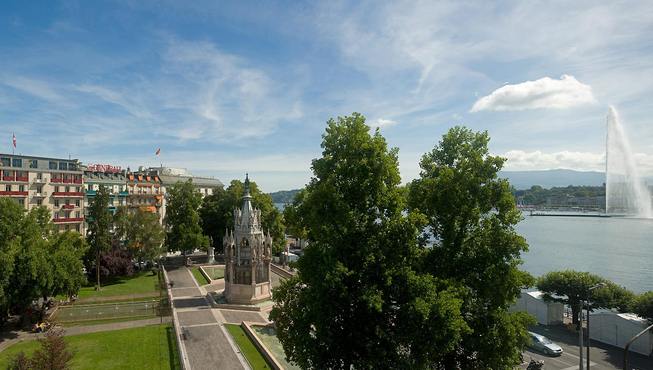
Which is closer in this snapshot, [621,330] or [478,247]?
[478,247]

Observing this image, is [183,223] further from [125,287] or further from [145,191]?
[145,191]

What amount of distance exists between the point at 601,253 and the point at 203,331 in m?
90.7

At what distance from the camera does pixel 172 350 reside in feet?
97.7

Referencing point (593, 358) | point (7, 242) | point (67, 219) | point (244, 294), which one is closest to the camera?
point (593, 358)

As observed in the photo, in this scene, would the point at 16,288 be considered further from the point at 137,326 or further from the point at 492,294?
the point at 492,294

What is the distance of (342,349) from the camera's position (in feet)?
61.0

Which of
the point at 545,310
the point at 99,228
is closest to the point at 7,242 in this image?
the point at 99,228

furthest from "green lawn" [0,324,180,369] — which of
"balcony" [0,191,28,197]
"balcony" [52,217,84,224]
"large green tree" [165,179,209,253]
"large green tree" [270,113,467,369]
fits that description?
"balcony" [52,217,84,224]

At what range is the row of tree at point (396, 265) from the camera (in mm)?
17734

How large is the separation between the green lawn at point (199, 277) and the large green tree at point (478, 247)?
39198 millimetres

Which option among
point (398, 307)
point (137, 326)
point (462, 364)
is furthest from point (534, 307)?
point (137, 326)

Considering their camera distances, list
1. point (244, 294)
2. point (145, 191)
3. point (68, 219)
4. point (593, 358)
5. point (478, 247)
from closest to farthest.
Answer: point (478, 247), point (593, 358), point (244, 294), point (68, 219), point (145, 191)

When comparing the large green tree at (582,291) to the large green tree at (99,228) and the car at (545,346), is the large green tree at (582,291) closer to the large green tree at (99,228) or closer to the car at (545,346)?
the car at (545,346)

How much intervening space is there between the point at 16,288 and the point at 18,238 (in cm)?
447
